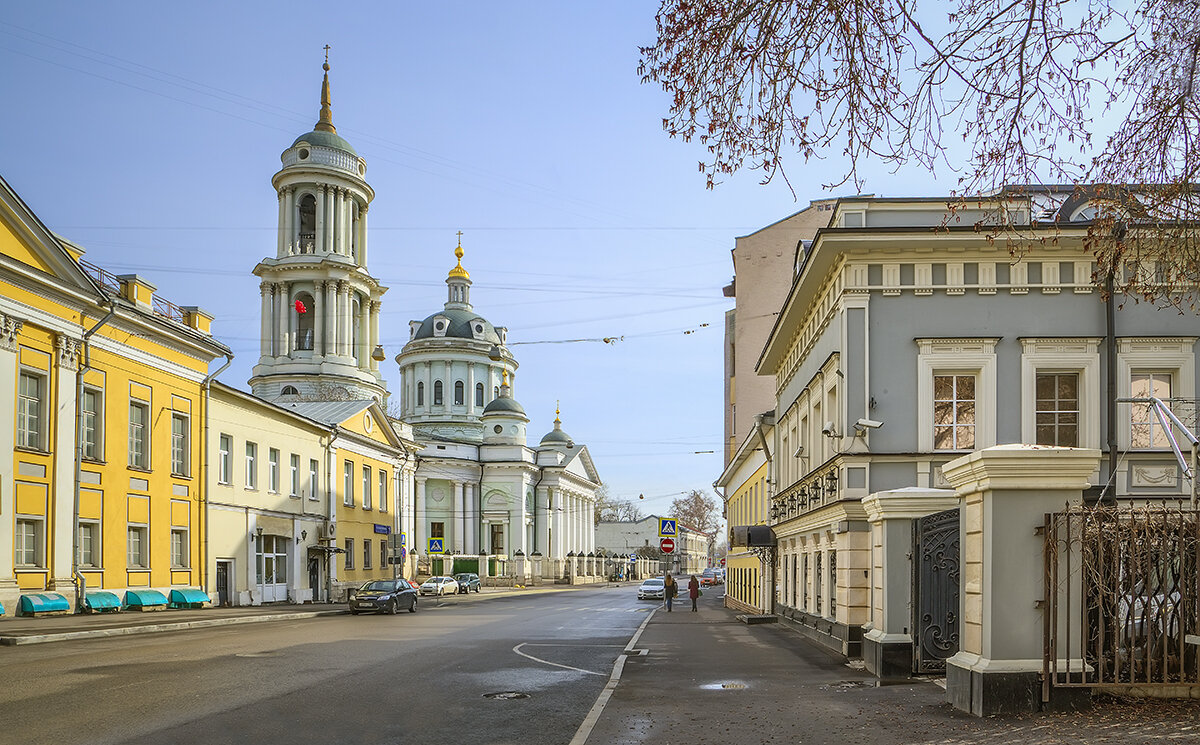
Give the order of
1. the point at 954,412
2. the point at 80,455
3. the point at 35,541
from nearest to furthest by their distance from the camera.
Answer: the point at 954,412 → the point at 35,541 → the point at 80,455

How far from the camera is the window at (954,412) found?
1961 cm

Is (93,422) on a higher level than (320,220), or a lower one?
lower

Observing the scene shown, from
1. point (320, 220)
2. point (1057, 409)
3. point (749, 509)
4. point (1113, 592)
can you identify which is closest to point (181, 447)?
point (749, 509)

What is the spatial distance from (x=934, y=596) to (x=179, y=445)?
30.1 metres

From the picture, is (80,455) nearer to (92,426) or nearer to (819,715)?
(92,426)

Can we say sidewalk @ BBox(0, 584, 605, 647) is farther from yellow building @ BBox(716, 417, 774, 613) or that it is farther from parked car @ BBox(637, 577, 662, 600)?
parked car @ BBox(637, 577, 662, 600)

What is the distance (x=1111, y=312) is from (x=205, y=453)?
96.3 ft

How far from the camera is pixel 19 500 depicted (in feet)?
94.6

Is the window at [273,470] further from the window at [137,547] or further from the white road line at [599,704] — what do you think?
the white road line at [599,704]

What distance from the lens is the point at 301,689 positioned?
1341cm

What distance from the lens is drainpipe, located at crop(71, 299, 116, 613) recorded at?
30422 millimetres

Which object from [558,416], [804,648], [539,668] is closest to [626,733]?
[539,668]

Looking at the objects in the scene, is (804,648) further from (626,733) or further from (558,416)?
(558,416)

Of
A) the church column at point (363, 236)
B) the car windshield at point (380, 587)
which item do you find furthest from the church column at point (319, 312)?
the car windshield at point (380, 587)
